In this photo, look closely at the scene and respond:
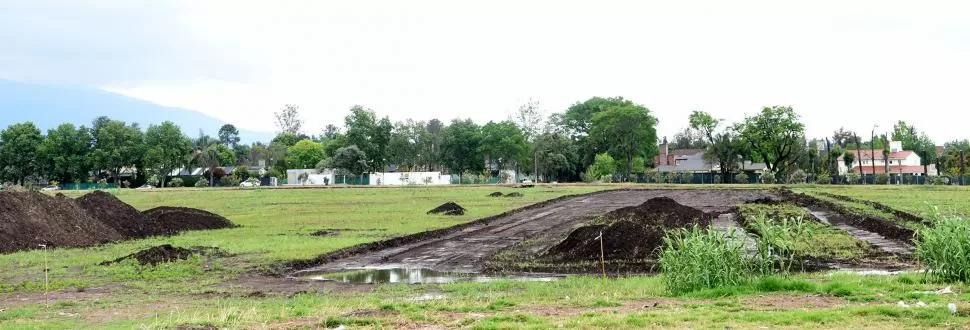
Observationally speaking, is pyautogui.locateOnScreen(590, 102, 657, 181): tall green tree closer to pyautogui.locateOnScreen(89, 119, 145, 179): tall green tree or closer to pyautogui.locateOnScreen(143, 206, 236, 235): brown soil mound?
pyautogui.locateOnScreen(89, 119, 145, 179): tall green tree

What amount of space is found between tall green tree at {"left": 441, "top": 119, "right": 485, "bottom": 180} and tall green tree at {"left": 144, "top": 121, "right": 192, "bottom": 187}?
1709 inches

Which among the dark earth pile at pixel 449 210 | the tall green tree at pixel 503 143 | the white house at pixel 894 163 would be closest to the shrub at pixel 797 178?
the tall green tree at pixel 503 143

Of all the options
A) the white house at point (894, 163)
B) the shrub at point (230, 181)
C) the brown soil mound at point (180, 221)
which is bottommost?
the brown soil mound at point (180, 221)

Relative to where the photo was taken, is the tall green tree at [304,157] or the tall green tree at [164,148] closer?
the tall green tree at [164,148]

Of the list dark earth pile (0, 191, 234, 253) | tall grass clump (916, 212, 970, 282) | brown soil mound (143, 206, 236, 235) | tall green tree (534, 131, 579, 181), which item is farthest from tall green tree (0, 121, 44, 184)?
tall grass clump (916, 212, 970, 282)

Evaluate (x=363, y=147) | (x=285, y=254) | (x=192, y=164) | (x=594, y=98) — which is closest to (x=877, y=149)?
(x=594, y=98)

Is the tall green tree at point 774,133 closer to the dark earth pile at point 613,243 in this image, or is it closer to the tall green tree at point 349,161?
the tall green tree at point 349,161

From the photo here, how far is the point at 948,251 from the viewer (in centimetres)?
1304

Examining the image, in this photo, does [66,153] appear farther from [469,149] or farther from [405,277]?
[405,277]

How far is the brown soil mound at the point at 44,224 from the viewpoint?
2670cm

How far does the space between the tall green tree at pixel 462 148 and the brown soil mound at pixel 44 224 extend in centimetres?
9903

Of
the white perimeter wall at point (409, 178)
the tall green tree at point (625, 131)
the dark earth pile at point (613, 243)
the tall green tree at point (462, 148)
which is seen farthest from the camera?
the tall green tree at point (462, 148)

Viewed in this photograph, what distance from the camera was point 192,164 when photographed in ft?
466

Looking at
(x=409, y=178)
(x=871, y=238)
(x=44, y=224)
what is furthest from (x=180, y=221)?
(x=409, y=178)
